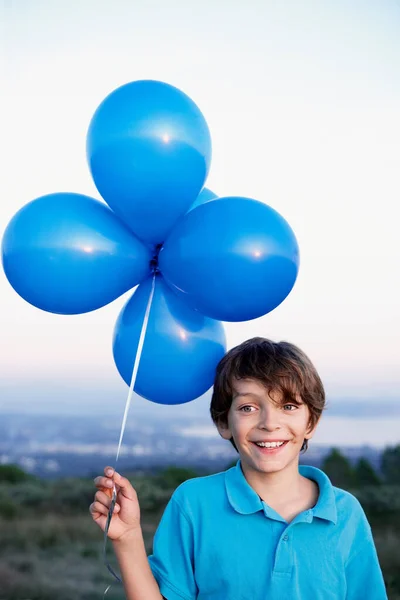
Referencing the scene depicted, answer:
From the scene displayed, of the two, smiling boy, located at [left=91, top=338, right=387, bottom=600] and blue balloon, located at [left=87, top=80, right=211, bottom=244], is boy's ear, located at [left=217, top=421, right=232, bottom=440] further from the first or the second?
blue balloon, located at [left=87, top=80, right=211, bottom=244]

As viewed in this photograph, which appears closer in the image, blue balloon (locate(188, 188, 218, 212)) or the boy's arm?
the boy's arm

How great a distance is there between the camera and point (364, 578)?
1.32 m

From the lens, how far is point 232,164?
410cm

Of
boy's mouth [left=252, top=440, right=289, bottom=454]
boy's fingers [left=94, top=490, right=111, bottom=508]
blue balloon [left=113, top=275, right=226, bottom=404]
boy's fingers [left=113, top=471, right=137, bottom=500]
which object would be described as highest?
blue balloon [left=113, top=275, right=226, bottom=404]

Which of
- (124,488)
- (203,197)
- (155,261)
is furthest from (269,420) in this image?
(203,197)

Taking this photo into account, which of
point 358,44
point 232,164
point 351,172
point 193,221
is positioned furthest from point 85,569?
point 358,44

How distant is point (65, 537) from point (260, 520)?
371 centimetres

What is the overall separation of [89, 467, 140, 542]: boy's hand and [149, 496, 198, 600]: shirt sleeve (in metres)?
0.12

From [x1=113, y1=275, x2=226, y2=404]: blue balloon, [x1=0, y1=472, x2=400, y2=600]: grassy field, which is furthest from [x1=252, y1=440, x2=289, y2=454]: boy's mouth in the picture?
[x1=0, y1=472, x2=400, y2=600]: grassy field

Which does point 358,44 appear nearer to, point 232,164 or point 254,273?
point 232,164

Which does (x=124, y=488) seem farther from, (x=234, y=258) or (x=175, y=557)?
(x=234, y=258)

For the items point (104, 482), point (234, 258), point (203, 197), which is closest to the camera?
point (104, 482)

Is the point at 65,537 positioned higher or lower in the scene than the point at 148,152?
lower

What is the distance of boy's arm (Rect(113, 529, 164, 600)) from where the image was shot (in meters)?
1.26
